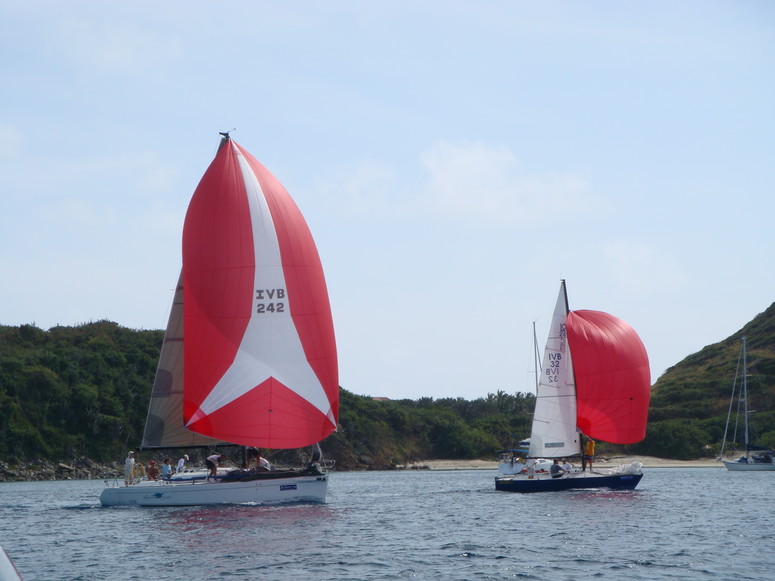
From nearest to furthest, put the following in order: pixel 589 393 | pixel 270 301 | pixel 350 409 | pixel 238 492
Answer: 1. pixel 238 492
2. pixel 270 301
3. pixel 589 393
4. pixel 350 409

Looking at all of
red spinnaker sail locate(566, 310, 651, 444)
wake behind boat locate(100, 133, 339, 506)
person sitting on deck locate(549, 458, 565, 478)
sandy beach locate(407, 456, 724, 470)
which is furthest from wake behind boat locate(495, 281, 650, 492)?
sandy beach locate(407, 456, 724, 470)

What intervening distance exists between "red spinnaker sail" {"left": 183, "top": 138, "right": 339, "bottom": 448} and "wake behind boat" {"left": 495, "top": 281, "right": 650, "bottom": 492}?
13329 millimetres

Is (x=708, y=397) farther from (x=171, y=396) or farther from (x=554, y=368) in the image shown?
(x=171, y=396)

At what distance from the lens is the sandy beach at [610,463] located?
250ft

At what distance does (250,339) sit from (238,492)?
5067mm

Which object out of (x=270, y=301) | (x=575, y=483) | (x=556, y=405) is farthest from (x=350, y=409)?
(x=270, y=301)

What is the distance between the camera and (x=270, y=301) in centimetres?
3300

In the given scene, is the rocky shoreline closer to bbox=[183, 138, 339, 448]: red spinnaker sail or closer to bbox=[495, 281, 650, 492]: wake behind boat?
bbox=[495, 281, 650, 492]: wake behind boat

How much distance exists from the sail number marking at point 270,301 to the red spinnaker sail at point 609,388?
53.3 feet

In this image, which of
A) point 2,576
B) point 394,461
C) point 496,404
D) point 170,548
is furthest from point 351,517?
point 496,404

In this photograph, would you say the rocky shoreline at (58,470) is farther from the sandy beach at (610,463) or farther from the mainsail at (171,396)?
the mainsail at (171,396)

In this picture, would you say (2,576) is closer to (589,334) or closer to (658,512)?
(658,512)

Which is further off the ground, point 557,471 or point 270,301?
point 270,301

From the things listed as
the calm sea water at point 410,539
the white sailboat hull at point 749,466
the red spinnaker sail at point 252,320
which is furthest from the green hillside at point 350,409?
the red spinnaker sail at point 252,320
